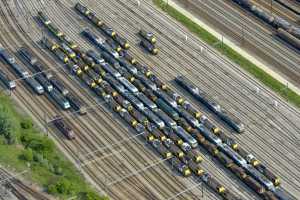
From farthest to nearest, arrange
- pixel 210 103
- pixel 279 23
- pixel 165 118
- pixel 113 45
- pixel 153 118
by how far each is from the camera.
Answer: pixel 279 23 → pixel 113 45 → pixel 210 103 → pixel 153 118 → pixel 165 118

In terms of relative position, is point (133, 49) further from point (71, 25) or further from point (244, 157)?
point (244, 157)

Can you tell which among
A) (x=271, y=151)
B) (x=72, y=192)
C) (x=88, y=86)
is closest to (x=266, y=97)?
(x=271, y=151)

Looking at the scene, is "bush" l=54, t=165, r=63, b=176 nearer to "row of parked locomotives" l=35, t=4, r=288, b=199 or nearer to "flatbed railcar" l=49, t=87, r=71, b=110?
"row of parked locomotives" l=35, t=4, r=288, b=199

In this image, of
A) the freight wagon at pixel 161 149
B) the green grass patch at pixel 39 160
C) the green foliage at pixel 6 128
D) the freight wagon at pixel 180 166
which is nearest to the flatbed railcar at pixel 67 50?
the green grass patch at pixel 39 160

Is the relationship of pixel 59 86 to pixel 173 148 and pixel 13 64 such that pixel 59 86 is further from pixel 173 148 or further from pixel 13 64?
pixel 173 148

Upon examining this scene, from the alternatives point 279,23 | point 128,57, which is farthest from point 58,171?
point 279,23

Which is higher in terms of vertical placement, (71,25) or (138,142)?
(71,25)

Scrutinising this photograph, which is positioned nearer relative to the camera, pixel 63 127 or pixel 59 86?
pixel 63 127
